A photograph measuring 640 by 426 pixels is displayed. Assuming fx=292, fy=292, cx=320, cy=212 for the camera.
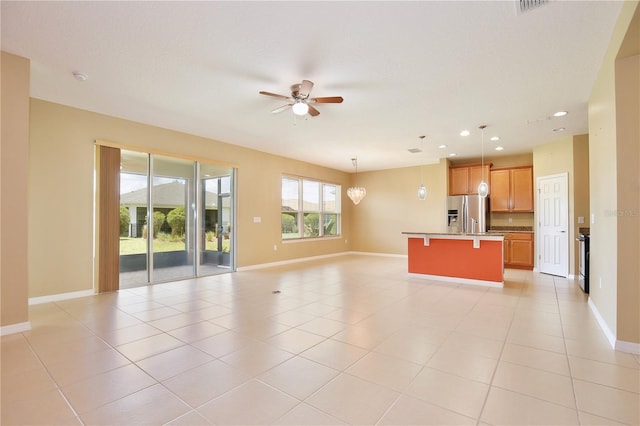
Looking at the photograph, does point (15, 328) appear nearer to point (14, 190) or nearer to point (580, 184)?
point (14, 190)

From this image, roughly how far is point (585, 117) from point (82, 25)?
6.91 metres

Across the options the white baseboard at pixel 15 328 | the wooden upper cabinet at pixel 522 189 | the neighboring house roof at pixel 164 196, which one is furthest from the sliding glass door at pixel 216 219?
the wooden upper cabinet at pixel 522 189

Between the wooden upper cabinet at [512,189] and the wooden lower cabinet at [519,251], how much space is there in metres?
0.73

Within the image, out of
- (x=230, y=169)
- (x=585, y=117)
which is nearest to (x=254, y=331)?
(x=230, y=169)

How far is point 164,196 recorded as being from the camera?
19.0ft

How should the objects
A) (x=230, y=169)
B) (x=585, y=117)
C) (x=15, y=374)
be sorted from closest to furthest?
(x=15, y=374), (x=585, y=117), (x=230, y=169)

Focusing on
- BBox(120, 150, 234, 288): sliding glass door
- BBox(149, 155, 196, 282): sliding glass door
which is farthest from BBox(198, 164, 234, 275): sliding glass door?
BBox(149, 155, 196, 282): sliding glass door

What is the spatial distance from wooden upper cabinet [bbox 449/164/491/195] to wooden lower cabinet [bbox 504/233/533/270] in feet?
4.98

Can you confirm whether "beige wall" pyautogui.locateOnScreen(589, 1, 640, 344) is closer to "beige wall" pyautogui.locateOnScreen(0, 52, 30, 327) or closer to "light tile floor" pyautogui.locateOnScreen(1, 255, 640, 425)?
"light tile floor" pyautogui.locateOnScreen(1, 255, 640, 425)

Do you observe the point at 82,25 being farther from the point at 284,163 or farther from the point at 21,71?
the point at 284,163

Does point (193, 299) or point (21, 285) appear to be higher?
point (21, 285)

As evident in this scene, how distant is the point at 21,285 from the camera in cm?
313

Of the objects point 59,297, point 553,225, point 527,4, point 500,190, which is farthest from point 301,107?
point 500,190

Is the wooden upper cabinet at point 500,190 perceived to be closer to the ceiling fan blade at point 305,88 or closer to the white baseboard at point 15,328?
the ceiling fan blade at point 305,88
